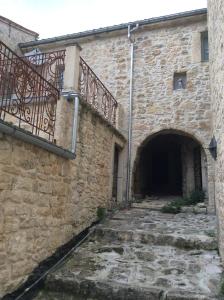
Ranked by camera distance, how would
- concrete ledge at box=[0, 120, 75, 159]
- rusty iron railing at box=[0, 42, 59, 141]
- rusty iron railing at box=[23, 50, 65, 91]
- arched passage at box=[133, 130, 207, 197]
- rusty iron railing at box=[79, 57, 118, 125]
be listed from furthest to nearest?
arched passage at box=[133, 130, 207, 197]
rusty iron railing at box=[79, 57, 118, 125]
rusty iron railing at box=[23, 50, 65, 91]
rusty iron railing at box=[0, 42, 59, 141]
concrete ledge at box=[0, 120, 75, 159]

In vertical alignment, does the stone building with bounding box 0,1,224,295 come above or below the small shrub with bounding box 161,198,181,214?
above

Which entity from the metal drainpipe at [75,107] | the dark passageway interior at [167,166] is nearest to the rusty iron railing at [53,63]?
the metal drainpipe at [75,107]

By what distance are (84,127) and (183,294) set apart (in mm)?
3312

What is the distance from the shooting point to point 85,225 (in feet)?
18.0

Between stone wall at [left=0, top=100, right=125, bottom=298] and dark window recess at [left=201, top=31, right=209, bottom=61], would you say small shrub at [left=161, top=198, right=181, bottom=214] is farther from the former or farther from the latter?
dark window recess at [left=201, top=31, right=209, bottom=61]

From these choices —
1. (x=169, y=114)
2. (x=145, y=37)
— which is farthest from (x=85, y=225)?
(x=145, y=37)

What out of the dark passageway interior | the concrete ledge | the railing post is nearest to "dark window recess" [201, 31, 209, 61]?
the dark passageway interior

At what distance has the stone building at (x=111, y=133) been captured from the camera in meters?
3.67

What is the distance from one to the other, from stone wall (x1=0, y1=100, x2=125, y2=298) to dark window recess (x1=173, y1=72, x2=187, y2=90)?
321 cm

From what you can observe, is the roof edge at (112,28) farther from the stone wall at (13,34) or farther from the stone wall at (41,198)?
the stone wall at (41,198)

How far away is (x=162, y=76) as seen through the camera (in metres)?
8.27

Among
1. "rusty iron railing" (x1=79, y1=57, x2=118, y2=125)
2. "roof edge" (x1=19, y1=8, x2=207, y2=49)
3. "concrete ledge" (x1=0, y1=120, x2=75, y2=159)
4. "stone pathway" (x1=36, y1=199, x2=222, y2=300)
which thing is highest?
"roof edge" (x1=19, y1=8, x2=207, y2=49)

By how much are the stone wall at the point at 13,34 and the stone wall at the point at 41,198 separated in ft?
18.3

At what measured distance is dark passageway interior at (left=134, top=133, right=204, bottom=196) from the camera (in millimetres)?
9242
